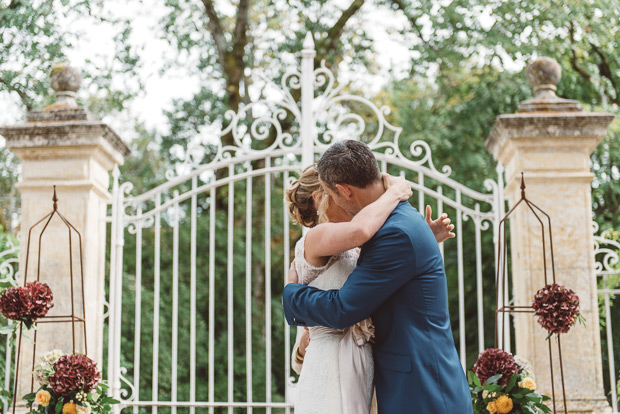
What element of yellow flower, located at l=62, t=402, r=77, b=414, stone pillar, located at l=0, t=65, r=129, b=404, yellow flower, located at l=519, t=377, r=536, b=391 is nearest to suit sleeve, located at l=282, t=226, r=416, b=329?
yellow flower, located at l=519, t=377, r=536, b=391

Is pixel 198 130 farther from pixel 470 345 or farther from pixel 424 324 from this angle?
pixel 424 324

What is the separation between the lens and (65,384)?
3.60 meters

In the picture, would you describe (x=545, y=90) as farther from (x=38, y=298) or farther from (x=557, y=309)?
(x=38, y=298)

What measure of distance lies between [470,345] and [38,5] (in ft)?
17.2

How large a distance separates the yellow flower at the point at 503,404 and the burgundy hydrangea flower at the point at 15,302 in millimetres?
2353

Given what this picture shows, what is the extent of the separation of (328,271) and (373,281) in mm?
282

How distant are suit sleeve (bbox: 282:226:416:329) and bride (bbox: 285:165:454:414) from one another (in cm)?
6

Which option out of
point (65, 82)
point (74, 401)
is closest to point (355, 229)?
point (74, 401)

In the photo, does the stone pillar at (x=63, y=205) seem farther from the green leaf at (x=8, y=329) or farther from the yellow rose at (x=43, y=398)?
the yellow rose at (x=43, y=398)

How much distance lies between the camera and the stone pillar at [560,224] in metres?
4.02

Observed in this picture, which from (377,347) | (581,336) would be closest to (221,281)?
(581,336)

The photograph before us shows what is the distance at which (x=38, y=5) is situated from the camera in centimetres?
661

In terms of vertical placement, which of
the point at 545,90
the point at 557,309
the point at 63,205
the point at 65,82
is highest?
the point at 65,82

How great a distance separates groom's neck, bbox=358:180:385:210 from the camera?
2385 millimetres
